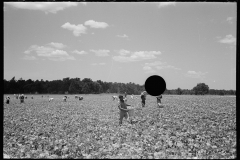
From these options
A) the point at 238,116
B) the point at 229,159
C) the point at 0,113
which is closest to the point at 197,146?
the point at 229,159

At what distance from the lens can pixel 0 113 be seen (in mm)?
6715

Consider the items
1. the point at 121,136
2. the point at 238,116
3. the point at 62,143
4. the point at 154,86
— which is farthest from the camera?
the point at 154,86

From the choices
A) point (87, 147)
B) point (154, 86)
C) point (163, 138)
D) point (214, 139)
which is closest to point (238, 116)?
point (214, 139)

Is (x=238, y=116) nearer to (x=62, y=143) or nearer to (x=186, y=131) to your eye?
(x=186, y=131)

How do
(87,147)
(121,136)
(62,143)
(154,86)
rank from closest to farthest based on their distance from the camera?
(87,147) → (62,143) → (121,136) → (154,86)

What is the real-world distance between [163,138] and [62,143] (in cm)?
378

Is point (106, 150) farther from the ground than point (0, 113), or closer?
closer

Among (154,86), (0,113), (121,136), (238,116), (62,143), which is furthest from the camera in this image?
(154,86)

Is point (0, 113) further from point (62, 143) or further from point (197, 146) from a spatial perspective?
point (197, 146)

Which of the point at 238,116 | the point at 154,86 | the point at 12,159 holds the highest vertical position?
the point at 154,86

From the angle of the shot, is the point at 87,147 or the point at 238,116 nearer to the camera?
the point at 238,116

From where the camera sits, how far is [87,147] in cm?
738

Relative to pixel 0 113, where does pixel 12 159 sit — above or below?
below

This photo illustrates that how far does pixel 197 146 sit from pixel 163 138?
4.43 ft
